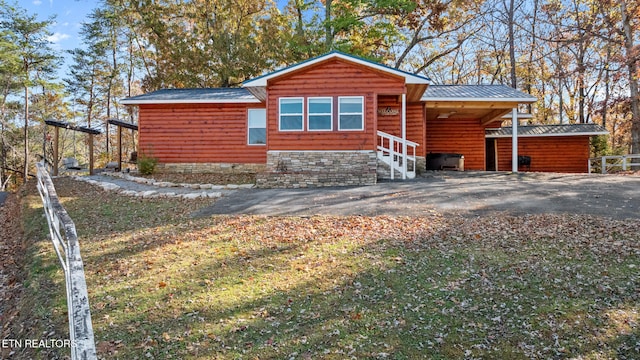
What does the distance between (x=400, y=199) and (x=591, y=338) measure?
18.6 ft

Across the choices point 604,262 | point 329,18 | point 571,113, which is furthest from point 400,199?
point 571,113

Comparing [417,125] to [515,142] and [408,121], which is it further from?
[515,142]

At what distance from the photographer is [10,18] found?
20.5 metres

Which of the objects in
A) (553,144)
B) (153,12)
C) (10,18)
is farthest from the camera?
(153,12)

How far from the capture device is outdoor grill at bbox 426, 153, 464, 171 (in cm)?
1558

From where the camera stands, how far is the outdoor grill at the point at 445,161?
15578mm

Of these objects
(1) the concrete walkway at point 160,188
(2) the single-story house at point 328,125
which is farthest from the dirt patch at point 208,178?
(1) the concrete walkway at point 160,188

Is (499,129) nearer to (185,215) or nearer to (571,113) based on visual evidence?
(571,113)

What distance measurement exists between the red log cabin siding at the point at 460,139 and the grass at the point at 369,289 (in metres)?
10.6

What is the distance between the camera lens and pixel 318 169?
40.3 feet

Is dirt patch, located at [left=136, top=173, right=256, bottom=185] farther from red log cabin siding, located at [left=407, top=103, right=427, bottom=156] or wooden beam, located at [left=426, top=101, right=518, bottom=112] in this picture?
wooden beam, located at [left=426, top=101, right=518, bottom=112]

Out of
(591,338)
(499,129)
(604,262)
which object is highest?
(499,129)

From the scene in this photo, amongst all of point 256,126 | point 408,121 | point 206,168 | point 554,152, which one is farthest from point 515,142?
point 206,168

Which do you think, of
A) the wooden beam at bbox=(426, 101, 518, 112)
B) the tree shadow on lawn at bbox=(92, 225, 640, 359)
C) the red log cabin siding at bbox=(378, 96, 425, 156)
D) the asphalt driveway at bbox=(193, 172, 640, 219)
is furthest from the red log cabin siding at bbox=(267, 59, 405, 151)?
the tree shadow on lawn at bbox=(92, 225, 640, 359)
